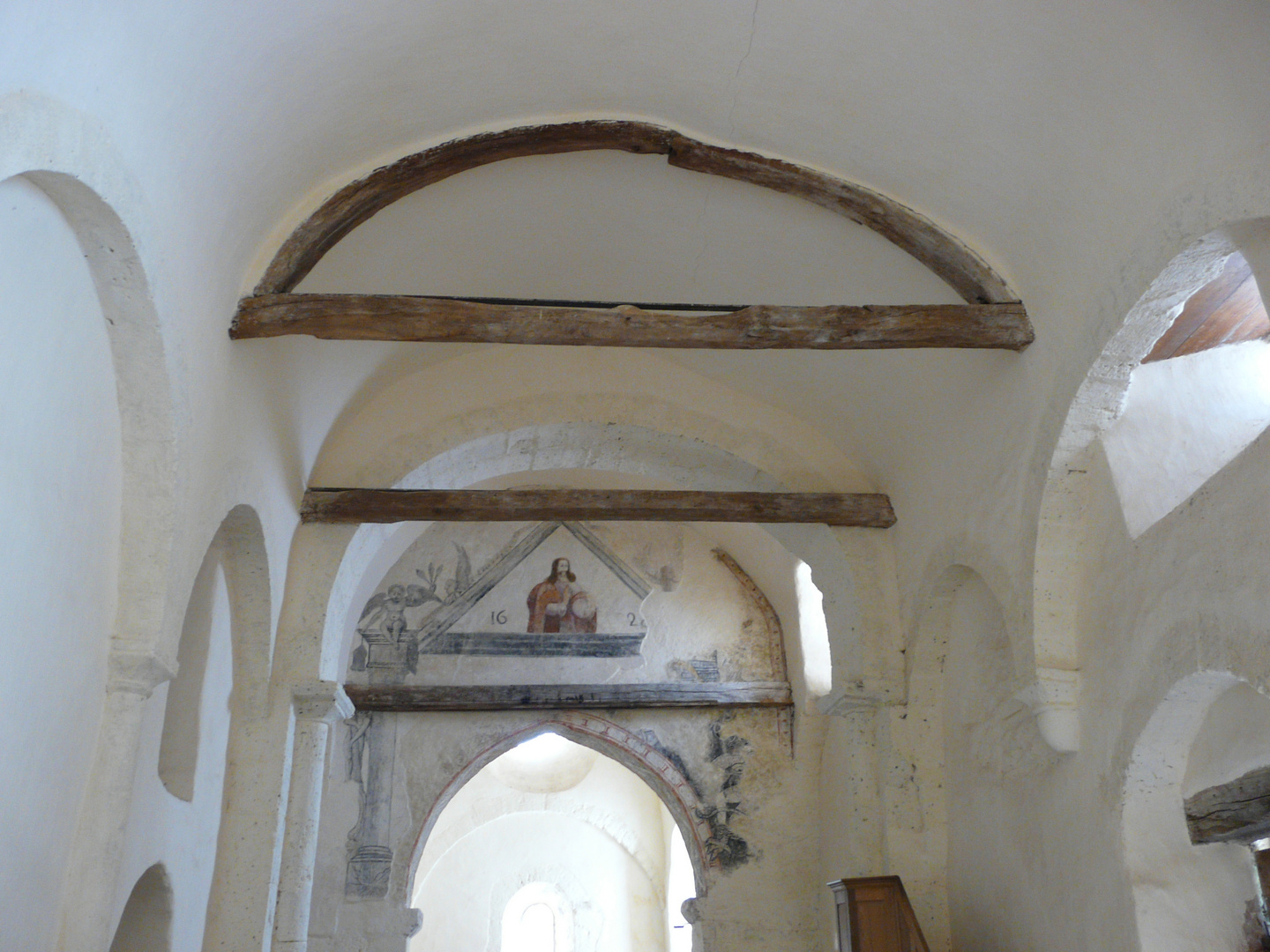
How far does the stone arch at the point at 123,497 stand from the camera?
12.0 ft

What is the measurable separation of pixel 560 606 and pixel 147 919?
16.1 ft

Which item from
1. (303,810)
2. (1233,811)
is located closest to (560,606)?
(303,810)

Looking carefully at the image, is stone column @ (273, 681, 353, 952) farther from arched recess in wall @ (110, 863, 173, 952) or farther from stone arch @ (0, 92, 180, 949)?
stone arch @ (0, 92, 180, 949)

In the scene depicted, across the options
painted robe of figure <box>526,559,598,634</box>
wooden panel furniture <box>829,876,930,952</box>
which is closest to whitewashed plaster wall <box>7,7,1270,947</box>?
wooden panel furniture <box>829,876,930,952</box>

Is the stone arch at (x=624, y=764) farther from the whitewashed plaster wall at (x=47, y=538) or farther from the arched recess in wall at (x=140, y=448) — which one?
the whitewashed plaster wall at (x=47, y=538)

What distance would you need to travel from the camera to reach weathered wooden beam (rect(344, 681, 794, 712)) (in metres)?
9.22

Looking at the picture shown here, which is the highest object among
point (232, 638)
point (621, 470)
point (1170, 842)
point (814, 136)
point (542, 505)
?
point (814, 136)

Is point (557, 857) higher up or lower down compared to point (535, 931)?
higher up

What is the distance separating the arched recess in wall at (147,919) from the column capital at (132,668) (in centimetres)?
134

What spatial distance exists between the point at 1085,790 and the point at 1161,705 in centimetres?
76

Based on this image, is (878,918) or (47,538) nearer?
(47,538)

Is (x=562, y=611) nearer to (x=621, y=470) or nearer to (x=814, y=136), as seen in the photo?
(x=621, y=470)

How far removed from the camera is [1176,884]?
14.3 ft

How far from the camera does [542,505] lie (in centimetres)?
690
